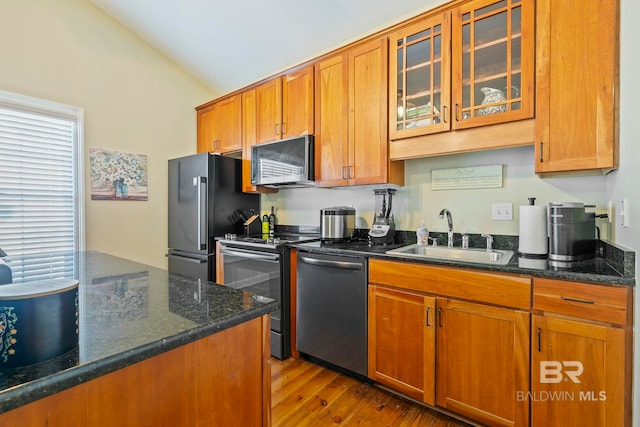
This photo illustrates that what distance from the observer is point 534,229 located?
1693 mm

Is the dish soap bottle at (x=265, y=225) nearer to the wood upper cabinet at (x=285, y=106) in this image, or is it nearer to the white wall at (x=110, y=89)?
the wood upper cabinet at (x=285, y=106)

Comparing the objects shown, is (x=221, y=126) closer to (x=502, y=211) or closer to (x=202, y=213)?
(x=202, y=213)

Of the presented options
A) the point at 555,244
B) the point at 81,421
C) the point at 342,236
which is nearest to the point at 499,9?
the point at 555,244

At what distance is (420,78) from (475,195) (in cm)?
88

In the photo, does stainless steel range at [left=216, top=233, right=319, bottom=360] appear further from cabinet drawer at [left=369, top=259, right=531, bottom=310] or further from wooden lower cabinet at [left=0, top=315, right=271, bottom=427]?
wooden lower cabinet at [left=0, top=315, right=271, bottom=427]

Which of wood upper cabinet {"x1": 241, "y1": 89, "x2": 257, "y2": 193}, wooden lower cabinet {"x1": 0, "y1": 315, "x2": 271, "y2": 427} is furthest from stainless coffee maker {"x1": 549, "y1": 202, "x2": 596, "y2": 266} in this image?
wood upper cabinet {"x1": 241, "y1": 89, "x2": 257, "y2": 193}

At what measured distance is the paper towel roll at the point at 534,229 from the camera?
1.68 m

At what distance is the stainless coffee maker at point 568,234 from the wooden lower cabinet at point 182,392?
4.88 ft

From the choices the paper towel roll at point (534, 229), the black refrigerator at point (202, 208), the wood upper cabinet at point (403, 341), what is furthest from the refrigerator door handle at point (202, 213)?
the paper towel roll at point (534, 229)

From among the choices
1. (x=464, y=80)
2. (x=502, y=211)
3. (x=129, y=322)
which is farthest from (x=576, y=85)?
(x=129, y=322)

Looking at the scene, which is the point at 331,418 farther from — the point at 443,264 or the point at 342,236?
the point at 342,236

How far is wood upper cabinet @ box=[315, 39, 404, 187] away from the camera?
2213 mm

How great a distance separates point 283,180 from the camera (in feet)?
8.92

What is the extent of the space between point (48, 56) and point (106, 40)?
1.74 feet
